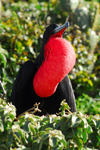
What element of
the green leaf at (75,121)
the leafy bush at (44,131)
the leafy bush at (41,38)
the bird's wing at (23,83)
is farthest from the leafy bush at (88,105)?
the green leaf at (75,121)

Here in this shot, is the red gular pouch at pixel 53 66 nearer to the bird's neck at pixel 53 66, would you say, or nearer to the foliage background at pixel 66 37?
the bird's neck at pixel 53 66

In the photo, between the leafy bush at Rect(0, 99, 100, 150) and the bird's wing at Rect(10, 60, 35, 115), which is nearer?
the leafy bush at Rect(0, 99, 100, 150)

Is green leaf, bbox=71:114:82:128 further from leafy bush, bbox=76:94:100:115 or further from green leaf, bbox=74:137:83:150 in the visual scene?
leafy bush, bbox=76:94:100:115

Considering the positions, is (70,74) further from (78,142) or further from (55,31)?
(78,142)

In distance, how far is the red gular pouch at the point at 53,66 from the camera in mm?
2668

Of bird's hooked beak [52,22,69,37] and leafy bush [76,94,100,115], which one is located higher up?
bird's hooked beak [52,22,69,37]

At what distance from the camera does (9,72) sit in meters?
4.02

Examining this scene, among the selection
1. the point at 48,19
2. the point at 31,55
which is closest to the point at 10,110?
Result: the point at 31,55

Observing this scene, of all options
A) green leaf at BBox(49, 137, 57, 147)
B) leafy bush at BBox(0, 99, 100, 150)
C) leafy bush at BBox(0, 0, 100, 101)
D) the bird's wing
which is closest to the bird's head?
the bird's wing

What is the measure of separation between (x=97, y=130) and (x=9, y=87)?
2306mm

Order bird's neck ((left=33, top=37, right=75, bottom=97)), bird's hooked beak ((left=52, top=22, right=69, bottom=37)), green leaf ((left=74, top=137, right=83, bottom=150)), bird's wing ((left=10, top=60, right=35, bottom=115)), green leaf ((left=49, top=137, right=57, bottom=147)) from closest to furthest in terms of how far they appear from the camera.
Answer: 1. green leaf ((left=49, top=137, right=57, bottom=147))
2. green leaf ((left=74, top=137, right=83, bottom=150))
3. bird's neck ((left=33, top=37, right=75, bottom=97))
4. bird's hooked beak ((left=52, top=22, right=69, bottom=37))
5. bird's wing ((left=10, top=60, right=35, bottom=115))

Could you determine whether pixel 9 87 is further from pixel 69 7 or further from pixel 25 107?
pixel 69 7

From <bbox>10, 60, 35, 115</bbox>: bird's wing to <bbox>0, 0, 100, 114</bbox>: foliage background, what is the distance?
0.37 metres

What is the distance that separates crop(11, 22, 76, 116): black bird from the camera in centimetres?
269
